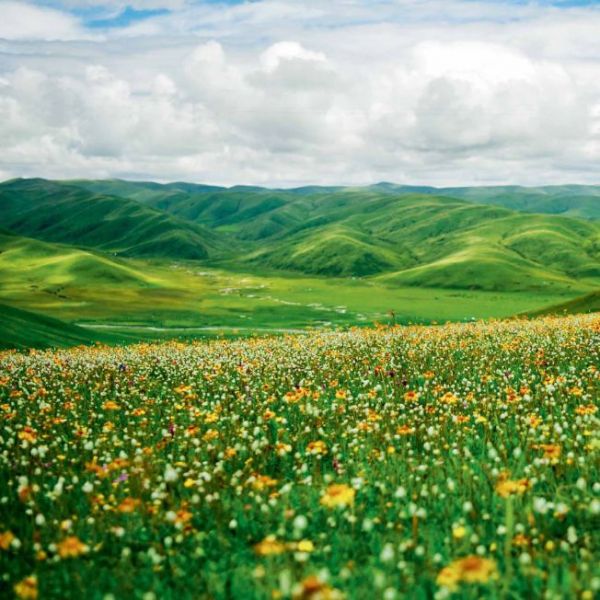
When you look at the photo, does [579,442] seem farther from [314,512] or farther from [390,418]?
[314,512]

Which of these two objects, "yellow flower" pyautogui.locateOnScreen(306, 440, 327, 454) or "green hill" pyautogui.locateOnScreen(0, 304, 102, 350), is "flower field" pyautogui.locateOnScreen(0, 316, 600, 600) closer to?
"yellow flower" pyautogui.locateOnScreen(306, 440, 327, 454)

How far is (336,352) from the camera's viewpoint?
21469 mm

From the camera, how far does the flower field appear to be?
6309 mm

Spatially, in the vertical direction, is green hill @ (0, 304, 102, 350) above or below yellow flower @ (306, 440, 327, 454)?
below

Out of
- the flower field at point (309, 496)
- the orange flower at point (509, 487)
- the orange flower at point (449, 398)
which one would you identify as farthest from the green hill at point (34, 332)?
the orange flower at point (509, 487)

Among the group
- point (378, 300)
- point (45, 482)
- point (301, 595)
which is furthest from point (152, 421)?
point (378, 300)

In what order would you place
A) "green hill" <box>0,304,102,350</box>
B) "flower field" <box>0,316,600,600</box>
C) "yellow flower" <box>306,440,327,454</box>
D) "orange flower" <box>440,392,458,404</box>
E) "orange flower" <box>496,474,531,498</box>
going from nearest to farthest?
"flower field" <box>0,316,600,600</box> → "orange flower" <box>496,474,531,498</box> → "yellow flower" <box>306,440,327,454</box> → "orange flower" <box>440,392,458,404</box> → "green hill" <box>0,304,102,350</box>

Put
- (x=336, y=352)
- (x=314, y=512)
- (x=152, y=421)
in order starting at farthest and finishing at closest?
(x=336, y=352) → (x=152, y=421) → (x=314, y=512)

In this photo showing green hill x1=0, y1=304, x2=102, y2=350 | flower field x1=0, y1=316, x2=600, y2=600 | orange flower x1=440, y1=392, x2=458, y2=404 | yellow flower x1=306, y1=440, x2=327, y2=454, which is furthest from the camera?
green hill x1=0, y1=304, x2=102, y2=350

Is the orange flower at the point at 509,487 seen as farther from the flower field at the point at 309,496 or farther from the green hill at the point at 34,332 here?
the green hill at the point at 34,332

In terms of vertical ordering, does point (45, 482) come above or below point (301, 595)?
below

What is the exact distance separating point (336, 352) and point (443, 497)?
13284 mm

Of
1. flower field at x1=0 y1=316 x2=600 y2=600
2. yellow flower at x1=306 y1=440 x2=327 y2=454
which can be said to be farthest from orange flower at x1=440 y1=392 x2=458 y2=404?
yellow flower at x1=306 y1=440 x2=327 y2=454

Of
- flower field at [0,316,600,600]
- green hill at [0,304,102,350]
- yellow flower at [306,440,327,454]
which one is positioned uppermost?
yellow flower at [306,440,327,454]
